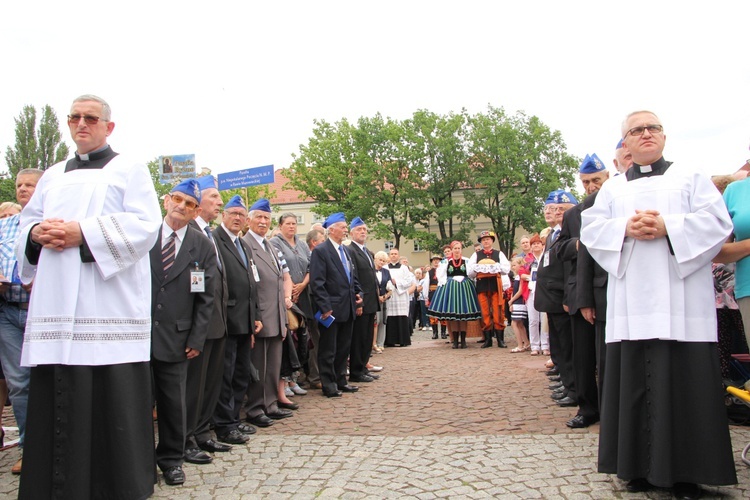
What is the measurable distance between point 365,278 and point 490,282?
438cm

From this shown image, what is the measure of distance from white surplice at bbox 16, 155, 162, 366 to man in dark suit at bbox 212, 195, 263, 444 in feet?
5.89

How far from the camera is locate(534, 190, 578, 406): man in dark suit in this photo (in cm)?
639

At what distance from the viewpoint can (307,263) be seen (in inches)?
335

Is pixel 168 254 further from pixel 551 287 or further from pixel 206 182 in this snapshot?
pixel 551 287

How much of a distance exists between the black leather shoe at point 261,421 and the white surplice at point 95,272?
249 centimetres

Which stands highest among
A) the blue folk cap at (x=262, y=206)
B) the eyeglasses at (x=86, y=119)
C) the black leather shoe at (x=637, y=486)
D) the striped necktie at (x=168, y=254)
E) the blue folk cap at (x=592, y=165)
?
the blue folk cap at (x=592, y=165)

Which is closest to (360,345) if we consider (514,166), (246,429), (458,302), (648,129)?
(246,429)

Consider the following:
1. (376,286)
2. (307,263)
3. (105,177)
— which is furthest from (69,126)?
(376,286)

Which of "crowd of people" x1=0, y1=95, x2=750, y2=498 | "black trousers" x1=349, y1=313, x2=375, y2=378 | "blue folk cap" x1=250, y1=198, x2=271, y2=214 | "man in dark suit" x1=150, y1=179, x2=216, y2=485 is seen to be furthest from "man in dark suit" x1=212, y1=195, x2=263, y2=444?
"black trousers" x1=349, y1=313, x2=375, y2=378

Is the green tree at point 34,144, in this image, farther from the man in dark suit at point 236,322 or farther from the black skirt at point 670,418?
the black skirt at point 670,418

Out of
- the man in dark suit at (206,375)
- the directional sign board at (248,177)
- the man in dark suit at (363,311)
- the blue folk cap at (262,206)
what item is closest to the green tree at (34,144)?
the directional sign board at (248,177)

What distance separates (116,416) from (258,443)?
1920 millimetres

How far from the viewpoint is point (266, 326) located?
6.16 metres

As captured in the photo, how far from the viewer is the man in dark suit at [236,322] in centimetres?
532
